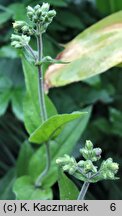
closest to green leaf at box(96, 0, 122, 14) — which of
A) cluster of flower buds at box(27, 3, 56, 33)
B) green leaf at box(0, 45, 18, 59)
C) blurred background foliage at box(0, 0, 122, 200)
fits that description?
blurred background foliage at box(0, 0, 122, 200)

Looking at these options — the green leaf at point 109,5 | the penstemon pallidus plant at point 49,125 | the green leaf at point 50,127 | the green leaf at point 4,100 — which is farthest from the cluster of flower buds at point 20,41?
the green leaf at point 109,5

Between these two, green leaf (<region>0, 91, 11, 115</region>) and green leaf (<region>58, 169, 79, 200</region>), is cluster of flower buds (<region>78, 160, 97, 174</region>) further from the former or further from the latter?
green leaf (<region>0, 91, 11, 115</region>)

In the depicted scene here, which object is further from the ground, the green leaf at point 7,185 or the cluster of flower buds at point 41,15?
the cluster of flower buds at point 41,15

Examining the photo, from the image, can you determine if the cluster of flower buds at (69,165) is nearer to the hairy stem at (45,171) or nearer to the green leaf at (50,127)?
the green leaf at (50,127)

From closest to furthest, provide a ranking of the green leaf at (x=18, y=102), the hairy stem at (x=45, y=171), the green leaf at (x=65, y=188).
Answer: the green leaf at (x=65, y=188) → the hairy stem at (x=45, y=171) → the green leaf at (x=18, y=102)

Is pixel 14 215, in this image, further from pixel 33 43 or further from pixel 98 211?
pixel 33 43

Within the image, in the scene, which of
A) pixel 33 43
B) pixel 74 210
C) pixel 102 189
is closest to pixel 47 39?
pixel 33 43
